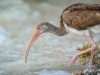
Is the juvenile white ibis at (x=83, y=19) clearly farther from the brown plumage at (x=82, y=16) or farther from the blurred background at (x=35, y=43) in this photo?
the blurred background at (x=35, y=43)

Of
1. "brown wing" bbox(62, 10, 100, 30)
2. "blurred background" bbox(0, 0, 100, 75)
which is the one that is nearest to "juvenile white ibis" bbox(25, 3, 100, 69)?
"brown wing" bbox(62, 10, 100, 30)

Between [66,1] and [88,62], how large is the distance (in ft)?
25.6

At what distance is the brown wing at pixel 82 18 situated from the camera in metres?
10.6

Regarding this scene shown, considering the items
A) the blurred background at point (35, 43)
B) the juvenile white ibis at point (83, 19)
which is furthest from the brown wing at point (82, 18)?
the blurred background at point (35, 43)

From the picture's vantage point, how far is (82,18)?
10.8 m

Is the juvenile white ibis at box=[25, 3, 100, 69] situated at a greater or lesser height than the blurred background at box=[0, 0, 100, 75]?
greater

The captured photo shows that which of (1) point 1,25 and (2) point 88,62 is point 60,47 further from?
(1) point 1,25

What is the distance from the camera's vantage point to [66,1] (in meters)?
18.8

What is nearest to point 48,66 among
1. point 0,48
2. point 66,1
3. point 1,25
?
point 0,48

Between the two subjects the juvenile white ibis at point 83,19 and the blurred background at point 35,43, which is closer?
the juvenile white ibis at point 83,19

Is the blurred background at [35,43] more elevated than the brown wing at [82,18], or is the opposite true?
the brown wing at [82,18]

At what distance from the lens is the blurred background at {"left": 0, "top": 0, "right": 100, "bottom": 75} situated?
11375mm

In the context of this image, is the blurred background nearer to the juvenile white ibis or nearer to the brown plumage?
the juvenile white ibis

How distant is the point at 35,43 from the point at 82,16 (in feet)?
13.2
